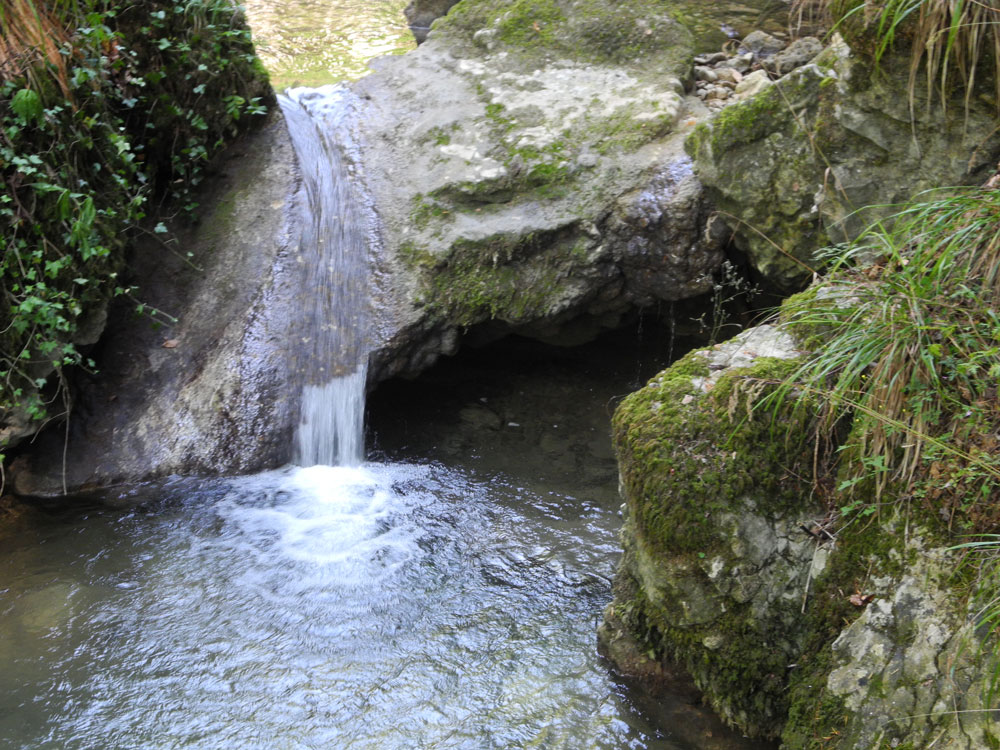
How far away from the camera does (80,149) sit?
15.6 feet

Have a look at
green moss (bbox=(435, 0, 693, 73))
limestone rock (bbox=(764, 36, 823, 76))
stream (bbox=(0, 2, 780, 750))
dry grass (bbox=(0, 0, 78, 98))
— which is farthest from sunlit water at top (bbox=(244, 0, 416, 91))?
limestone rock (bbox=(764, 36, 823, 76))

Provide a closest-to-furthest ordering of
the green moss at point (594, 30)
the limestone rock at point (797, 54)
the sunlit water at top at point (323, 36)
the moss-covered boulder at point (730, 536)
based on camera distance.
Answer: the moss-covered boulder at point (730, 536) < the limestone rock at point (797, 54) < the green moss at point (594, 30) < the sunlit water at top at point (323, 36)

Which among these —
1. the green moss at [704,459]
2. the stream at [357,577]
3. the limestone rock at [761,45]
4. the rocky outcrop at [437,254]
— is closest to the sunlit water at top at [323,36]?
the rocky outcrop at [437,254]

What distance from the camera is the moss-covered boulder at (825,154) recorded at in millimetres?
3818

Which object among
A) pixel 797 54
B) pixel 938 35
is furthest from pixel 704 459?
pixel 797 54

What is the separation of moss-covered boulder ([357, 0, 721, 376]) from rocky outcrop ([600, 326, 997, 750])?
1909 mm

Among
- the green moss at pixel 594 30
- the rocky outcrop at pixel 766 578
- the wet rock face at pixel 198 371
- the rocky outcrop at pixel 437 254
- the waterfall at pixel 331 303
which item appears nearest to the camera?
the rocky outcrop at pixel 766 578

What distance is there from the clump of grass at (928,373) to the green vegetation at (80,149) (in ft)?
12.9

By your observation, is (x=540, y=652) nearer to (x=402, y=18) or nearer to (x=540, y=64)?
(x=540, y=64)

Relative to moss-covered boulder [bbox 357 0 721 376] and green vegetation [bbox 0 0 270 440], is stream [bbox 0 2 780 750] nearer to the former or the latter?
moss-covered boulder [bbox 357 0 721 376]

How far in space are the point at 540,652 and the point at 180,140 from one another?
14.1 feet

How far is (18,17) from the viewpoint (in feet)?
14.7

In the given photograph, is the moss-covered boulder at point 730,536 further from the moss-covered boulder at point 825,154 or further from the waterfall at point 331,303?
the waterfall at point 331,303

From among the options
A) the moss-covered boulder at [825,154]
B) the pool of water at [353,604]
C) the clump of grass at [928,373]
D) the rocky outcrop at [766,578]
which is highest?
the moss-covered boulder at [825,154]
